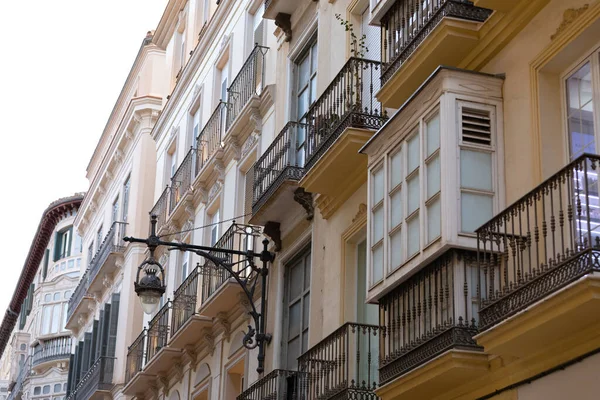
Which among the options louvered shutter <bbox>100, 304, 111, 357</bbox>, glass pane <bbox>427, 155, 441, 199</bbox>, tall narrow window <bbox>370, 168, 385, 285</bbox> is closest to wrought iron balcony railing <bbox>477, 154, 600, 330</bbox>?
glass pane <bbox>427, 155, 441, 199</bbox>

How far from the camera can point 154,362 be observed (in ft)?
72.1

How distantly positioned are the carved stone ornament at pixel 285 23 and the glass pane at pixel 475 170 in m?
7.95

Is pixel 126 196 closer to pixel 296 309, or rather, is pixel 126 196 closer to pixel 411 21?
pixel 296 309

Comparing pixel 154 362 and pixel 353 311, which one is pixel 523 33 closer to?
pixel 353 311

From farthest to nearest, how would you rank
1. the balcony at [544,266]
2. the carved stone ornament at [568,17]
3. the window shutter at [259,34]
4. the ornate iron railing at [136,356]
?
the ornate iron railing at [136,356], the window shutter at [259,34], the carved stone ornament at [568,17], the balcony at [544,266]

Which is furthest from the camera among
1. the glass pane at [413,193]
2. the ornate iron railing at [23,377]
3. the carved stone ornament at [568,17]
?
the ornate iron railing at [23,377]

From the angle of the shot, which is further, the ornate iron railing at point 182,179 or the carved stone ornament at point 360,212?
the ornate iron railing at point 182,179

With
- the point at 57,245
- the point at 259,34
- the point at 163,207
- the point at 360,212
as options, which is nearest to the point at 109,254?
the point at 163,207

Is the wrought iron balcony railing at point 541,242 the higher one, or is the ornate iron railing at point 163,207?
the ornate iron railing at point 163,207

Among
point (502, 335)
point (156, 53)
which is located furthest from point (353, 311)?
point (156, 53)

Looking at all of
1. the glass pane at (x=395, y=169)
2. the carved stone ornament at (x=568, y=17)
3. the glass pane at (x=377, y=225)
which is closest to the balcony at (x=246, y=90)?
the glass pane at (x=377, y=225)

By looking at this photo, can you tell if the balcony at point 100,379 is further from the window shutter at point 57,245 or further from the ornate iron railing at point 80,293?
the window shutter at point 57,245

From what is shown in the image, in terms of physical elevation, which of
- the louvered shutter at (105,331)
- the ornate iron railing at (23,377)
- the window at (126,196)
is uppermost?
the window at (126,196)

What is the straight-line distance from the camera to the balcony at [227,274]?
58.0ft
